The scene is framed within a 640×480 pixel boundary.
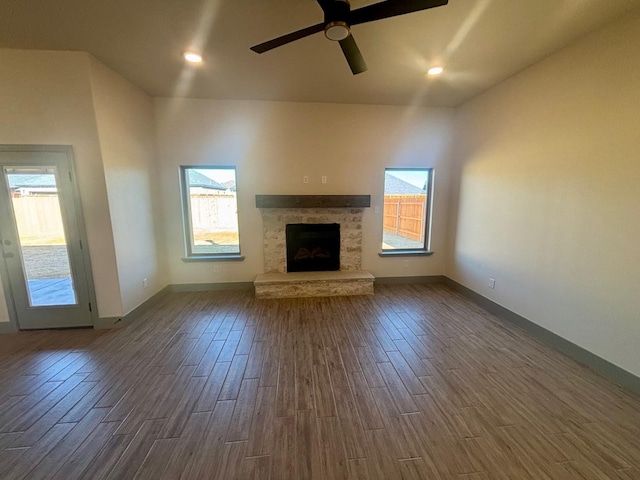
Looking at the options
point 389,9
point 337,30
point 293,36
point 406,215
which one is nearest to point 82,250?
point 293,36

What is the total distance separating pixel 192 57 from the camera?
2619 mm

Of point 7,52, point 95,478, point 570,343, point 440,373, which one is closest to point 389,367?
point 440,373

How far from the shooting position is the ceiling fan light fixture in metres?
1.63

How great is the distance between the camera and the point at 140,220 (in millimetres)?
3457

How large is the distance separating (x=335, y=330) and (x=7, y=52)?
4.42 metres

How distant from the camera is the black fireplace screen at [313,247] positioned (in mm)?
4289

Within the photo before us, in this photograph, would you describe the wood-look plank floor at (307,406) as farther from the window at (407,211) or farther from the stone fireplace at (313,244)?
the window at (407,211)

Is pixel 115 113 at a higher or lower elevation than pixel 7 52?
lower

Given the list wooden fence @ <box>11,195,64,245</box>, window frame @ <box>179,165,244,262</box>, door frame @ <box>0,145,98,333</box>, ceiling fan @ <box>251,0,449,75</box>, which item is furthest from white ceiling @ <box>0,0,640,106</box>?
wooden fence @ <box>11,195,64,245</box>

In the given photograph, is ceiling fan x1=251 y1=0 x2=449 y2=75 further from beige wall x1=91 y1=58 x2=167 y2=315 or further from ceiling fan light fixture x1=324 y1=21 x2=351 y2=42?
beige wall x1=91 y1=58 x2=167 y2=315

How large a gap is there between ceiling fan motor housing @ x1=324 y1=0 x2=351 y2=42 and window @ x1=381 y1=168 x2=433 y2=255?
2807 mm

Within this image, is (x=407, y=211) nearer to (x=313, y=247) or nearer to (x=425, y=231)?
(x=425, y=231)

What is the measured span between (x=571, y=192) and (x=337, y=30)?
8.72 feet

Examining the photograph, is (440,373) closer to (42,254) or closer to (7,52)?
(42,254)
